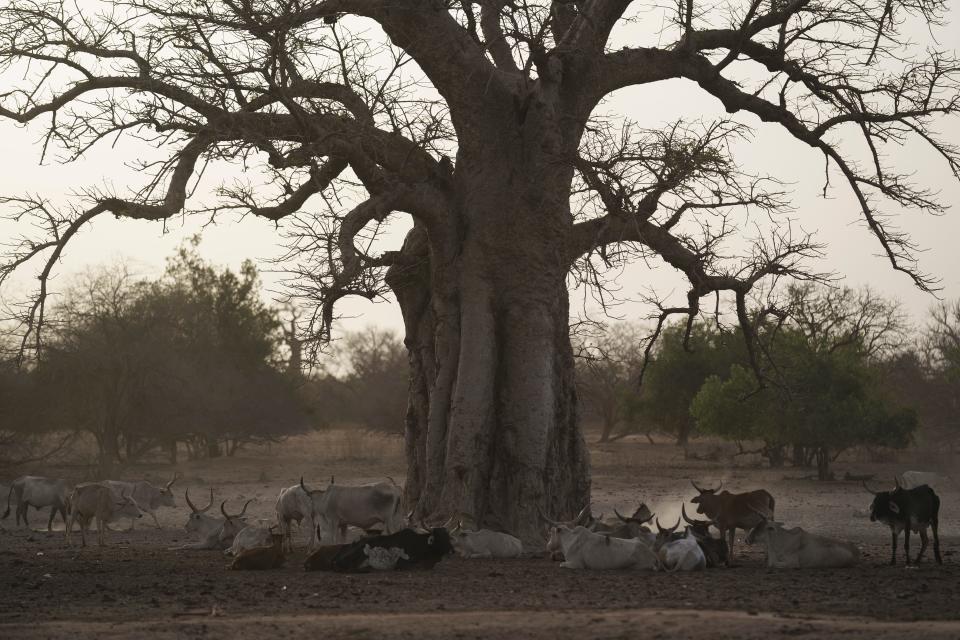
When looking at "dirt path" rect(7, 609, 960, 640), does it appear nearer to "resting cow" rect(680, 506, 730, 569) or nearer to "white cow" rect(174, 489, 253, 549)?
"resting cow" rect(680, 506, 730, 569)

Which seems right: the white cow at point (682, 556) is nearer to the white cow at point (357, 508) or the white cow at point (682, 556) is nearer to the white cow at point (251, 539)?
the white cow at point (357, 508)

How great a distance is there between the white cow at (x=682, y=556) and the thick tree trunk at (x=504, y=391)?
1896 mm

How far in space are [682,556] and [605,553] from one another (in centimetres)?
72

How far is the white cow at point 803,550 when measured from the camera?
38.5ft

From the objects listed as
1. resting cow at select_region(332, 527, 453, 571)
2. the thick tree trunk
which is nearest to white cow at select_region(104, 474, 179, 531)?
the thick tree trunk

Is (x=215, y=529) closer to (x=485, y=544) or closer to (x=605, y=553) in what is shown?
(x=485, y=544)

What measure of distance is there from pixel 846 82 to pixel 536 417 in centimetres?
544

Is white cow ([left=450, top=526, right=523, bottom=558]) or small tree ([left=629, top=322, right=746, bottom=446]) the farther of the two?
small tree ([left=629, top=322, right=746, bottom=446])

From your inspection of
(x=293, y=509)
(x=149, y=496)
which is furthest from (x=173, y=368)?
(x=293, y=509)

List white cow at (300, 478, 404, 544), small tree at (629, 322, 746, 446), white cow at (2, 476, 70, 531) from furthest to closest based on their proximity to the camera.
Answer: small tree at (629, 322, 746, 446) < white cow at (2, 476, 70, 531) < white cow at (300, 478, 404, 544)

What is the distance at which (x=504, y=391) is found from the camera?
14000 millimetres

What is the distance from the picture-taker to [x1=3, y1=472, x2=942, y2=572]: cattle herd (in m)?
11.5

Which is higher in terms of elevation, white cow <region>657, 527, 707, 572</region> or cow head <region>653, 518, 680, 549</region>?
cow head <region>653, 518, 680, 549</region>

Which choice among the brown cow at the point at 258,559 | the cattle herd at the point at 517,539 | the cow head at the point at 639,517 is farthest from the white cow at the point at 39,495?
the cow head at the point at 639,517
